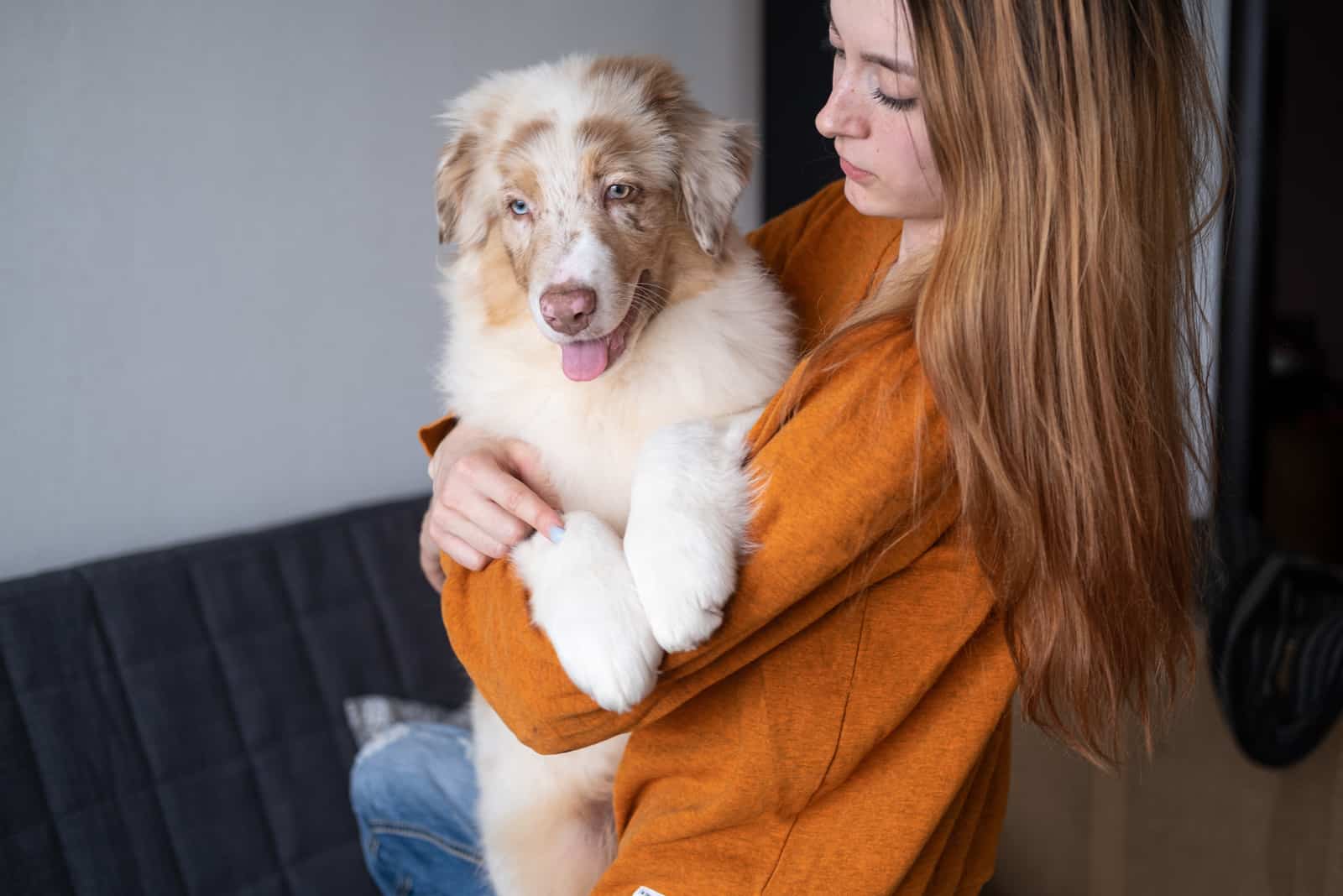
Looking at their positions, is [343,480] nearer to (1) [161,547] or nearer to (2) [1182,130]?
(1) [161,547]

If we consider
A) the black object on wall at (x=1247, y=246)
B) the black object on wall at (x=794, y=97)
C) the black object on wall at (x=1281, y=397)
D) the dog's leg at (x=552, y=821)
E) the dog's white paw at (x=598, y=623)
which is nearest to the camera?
the dog's white paw at (x=598, y=623)

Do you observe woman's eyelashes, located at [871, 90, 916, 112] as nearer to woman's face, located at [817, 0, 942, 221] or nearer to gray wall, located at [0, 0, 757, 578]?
woman's face, located at [817, 0, 942, 221]

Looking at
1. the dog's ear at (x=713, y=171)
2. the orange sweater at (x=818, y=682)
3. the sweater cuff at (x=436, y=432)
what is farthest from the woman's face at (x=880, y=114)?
the sweater cuff at (x=436, y=432)

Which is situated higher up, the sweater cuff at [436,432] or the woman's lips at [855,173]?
the woman's lips at [855,173]

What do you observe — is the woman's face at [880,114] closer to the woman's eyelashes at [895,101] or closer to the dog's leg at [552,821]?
the woman's eyelashes at [895,101]

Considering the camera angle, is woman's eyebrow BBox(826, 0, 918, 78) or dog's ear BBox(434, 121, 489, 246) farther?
dog's ear BBox(434, 121, 489, 246)

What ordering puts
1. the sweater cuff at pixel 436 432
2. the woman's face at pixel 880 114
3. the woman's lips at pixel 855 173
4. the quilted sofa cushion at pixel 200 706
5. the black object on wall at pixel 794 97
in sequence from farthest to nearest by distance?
the black object on wall at pixel 794 97 < the quilted sofa cushion at pixel 200 706 < the sweater cuff at pixel 436 432 < the woman's lips at pixel 855 173 < the woman's face at pixel 880 114

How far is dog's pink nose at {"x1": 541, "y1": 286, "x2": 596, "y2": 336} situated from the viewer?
1.41 metres

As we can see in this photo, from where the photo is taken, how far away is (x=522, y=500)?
1.32 meters

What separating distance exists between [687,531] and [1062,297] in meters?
0.53

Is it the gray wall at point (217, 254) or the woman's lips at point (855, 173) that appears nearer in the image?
the woman's lips at point (855, 173)

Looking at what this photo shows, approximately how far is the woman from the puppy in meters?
0.21

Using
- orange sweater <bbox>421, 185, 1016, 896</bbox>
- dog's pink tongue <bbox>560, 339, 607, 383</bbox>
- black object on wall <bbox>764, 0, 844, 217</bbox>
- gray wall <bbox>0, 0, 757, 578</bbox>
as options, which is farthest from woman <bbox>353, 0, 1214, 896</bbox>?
black object on wall <bbox>764, 0, 844, 217</bbox>

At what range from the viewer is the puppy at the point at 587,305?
1495 millimetres
